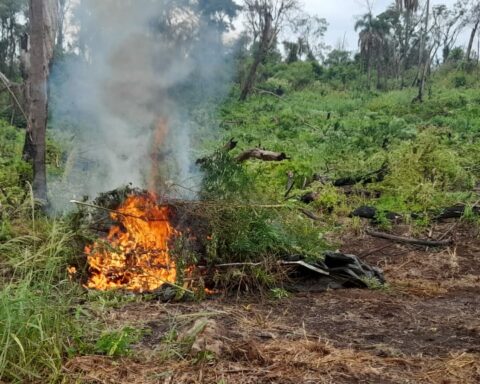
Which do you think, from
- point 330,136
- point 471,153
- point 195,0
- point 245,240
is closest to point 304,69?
point 330,136

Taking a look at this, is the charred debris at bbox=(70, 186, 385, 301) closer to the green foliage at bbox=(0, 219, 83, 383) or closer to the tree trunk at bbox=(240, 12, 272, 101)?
the green foliage at bbox=(0, 219, 83, 383)

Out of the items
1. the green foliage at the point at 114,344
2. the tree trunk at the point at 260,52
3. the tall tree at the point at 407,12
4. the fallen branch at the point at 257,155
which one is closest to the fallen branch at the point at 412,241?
the fallen branch at the point at 257,155

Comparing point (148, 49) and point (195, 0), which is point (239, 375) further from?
point (195, 0)

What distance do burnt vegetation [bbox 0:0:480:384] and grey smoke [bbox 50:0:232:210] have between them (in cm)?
2

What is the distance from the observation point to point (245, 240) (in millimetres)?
4633

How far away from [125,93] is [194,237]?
9.10 ft

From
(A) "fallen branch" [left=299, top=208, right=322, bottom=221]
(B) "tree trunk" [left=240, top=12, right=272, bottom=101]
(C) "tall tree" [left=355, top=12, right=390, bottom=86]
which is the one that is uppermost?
(C) "tall tree" [left=355, top=12, right=390, bottom=86]

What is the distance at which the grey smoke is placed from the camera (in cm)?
653

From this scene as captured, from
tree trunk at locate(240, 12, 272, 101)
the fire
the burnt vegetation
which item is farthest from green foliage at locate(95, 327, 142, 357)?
tree trunk at locate(240, 12, 272, 101)

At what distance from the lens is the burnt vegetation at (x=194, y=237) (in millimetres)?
2928

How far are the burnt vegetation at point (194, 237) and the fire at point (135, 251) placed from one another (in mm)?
20

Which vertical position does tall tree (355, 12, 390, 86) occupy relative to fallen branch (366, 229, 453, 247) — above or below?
above

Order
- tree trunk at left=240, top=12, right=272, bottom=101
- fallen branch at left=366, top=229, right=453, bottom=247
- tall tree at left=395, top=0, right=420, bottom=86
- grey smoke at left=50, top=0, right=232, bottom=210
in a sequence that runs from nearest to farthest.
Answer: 1. fallen branch at left=366, top=229, right=453, bottom=247
2. grey smoke at left=50, top=0, right=232, bottom=210
3. tree trunk at left=240, top=12, right=272, bottom=101
4. tall tree at left=395, top=0, right=420, bottom=86

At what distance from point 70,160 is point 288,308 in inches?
172
